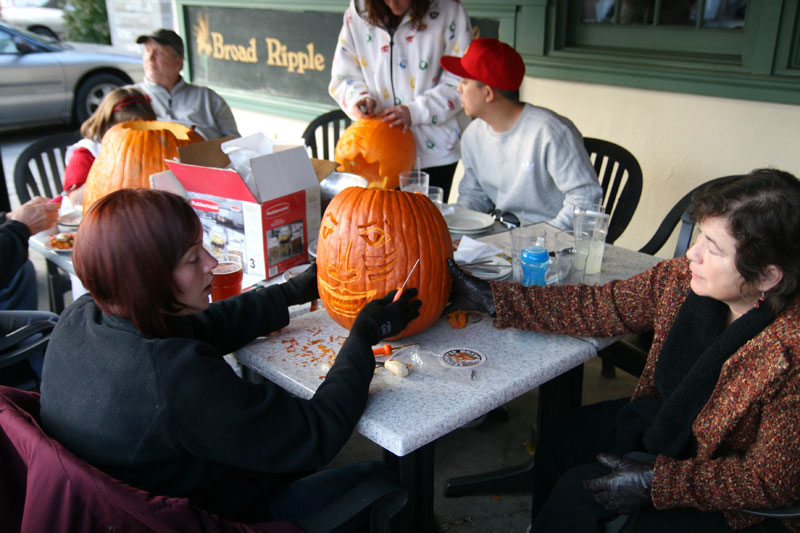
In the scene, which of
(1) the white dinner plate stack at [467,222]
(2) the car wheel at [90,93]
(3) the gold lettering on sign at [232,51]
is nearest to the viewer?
(1) the white dinner plate stack at [467,222]

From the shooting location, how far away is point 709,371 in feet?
5.21

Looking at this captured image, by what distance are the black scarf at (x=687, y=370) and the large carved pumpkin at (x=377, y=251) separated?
0.63 metres

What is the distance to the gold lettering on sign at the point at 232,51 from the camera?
6773mm

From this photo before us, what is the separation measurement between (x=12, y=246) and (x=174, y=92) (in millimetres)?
1888

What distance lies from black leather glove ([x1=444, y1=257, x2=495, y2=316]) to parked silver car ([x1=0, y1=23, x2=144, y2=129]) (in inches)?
340

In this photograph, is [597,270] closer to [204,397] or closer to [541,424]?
[541,424]

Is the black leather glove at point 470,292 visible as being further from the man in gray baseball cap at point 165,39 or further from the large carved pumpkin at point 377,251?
the man in gray baseball cap at point 165,39

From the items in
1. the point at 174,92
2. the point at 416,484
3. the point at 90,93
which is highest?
the point at 174,92

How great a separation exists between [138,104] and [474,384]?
2.58m

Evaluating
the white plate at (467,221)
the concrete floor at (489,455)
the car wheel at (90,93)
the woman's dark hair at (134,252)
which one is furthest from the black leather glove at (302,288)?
the car wheel at (90,93)

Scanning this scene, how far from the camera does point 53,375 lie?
54.9 inches

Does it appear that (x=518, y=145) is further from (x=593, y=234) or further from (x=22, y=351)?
(x=22, y=351)

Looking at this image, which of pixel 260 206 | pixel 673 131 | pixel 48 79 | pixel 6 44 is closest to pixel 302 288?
pixel 260 206

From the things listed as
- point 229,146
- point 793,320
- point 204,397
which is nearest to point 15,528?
point 204,397
